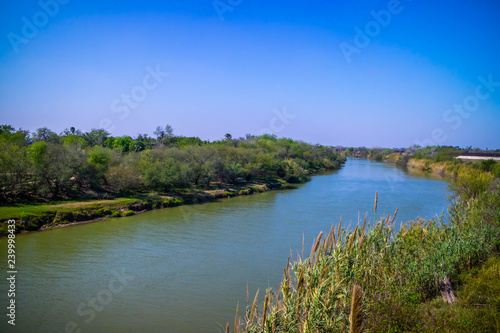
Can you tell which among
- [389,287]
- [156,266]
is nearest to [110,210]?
[156,266]

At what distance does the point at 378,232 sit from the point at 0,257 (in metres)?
19.8

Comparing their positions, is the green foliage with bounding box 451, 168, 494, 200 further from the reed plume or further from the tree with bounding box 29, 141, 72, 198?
the tree with bounding box 29, 141, 72, 198

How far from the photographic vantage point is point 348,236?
9.84 metres

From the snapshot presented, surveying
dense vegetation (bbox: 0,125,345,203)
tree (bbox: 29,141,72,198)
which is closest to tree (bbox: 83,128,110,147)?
dense vegetation (bbox: 0,125,345,203)

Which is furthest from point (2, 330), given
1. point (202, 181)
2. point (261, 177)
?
point (261, 177)

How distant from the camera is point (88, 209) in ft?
89.0

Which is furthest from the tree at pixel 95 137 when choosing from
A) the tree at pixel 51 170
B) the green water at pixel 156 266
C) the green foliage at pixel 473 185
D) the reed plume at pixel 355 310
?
the reed plume at pixel 355 310

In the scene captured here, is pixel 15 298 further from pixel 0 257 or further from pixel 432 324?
pixel 432 324

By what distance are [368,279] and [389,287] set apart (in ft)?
2.86

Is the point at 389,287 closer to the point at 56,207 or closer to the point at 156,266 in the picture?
the point at 156,266

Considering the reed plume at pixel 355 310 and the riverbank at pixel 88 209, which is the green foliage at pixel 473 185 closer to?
the riverbank at pixel 88 209

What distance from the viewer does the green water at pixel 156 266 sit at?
39.1ft

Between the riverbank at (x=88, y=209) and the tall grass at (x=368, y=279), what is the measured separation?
20.9 metres

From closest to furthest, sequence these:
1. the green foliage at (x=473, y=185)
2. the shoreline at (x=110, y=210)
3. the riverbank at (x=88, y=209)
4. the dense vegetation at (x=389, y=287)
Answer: the dense vegetation at (x=389, y=287) < the riverbank at (x=88, y=209) < the shoreline at (x=110, y=210) < the green foliage at (x=473, y=185)
